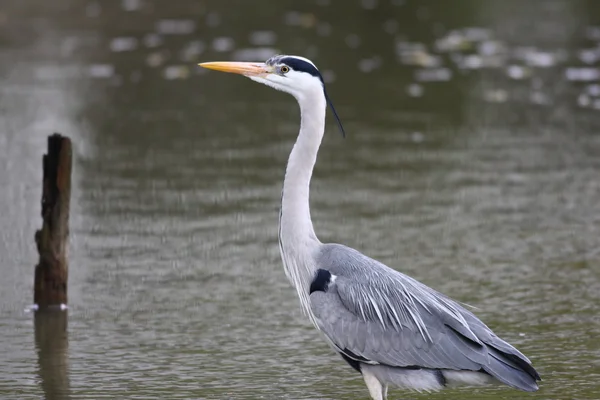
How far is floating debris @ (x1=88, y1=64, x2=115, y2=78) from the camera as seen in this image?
15.7 metres

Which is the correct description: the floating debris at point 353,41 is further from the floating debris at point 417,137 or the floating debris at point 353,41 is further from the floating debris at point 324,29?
the floating debris at point 417,137

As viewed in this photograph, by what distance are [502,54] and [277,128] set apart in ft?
17.0

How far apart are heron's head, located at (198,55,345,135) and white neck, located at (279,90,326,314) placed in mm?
30

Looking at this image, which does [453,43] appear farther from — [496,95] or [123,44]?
[123,44]

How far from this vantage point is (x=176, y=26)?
62.5 feet

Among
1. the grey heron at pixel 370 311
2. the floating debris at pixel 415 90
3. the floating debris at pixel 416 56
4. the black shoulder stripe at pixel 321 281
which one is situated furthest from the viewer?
the floating debris at pixel 416 56

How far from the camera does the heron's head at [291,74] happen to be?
6539 mm

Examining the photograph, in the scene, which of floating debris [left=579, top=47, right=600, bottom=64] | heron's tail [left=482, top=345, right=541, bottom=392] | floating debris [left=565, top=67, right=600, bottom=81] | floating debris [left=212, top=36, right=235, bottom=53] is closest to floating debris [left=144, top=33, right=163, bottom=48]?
floating debris [left=212, top=36, right=235, bottom=53]

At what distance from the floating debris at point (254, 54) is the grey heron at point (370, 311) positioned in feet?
32.2

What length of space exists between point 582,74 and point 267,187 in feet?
20.8

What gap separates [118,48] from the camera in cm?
1728

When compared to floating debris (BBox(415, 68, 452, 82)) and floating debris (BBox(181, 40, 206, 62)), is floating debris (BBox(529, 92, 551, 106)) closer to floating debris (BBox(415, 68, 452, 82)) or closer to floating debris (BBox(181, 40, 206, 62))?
floating debris (BBox(415, 68, 452, 82))

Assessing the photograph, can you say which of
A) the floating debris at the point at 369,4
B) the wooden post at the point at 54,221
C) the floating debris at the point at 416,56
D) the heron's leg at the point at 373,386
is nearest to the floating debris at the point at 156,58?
the floating debris at the point at 416,56

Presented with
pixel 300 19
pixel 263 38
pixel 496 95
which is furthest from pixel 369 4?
pixel 496 95
